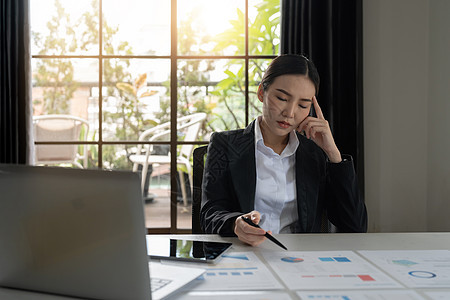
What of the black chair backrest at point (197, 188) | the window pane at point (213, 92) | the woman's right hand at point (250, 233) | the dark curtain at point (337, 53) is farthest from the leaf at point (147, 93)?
the woman's right hand at point (250, 233)

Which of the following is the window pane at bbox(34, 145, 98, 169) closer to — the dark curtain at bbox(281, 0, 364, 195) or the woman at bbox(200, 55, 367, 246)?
the dark curtain at bbox(281, 0, 364, 195)

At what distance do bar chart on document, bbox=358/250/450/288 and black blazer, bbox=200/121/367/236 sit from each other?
1.38 feet

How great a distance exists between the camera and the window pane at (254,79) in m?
3.72

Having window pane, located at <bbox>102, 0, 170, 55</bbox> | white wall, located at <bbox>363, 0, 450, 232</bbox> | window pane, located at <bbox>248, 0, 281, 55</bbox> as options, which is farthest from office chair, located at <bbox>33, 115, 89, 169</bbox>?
white wall, located at <bbox>363, 0, 450, 232</bbox>

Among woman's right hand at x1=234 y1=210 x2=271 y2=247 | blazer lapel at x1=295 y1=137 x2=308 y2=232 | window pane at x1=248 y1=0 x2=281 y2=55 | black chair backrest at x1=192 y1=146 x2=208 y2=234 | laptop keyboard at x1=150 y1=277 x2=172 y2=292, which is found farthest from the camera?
window pane at x1=248 y1=0 x2=281 y2=55

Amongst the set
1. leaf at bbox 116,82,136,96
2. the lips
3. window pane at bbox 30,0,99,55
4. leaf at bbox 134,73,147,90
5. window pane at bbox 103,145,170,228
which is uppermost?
window pane at bbox 30,0,99,55

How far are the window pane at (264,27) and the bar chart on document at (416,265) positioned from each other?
2621 millimetres

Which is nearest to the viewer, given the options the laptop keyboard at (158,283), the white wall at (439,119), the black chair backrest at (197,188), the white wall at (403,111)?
the laptop keyboard at (158,283)

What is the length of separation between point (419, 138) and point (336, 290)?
2.66 meters

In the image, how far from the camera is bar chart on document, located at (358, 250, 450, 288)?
1.01 meters

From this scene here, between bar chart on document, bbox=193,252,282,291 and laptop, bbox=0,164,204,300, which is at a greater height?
laptop, bbox=0,164,204,300

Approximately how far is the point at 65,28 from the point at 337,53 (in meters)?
1.87

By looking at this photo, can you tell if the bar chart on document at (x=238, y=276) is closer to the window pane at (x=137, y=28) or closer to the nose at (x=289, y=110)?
the nose at (x=289, y=110)

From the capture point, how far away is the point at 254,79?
3740 mm
